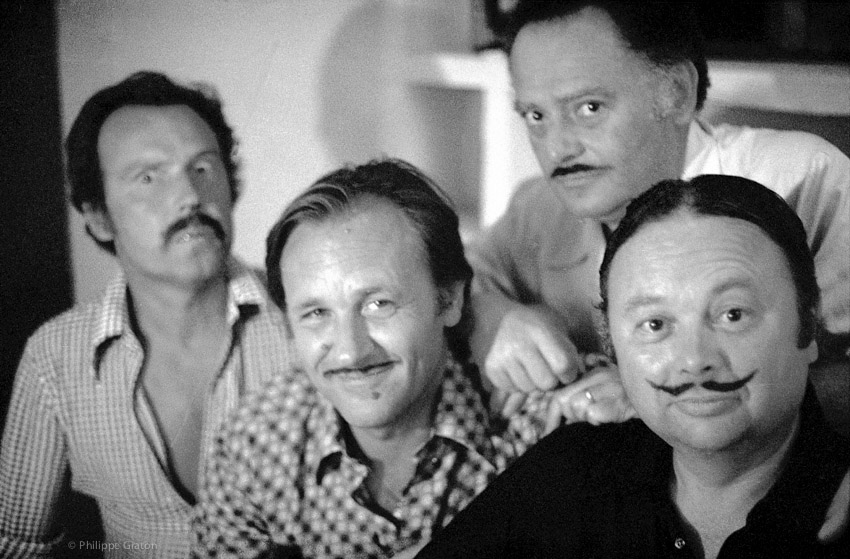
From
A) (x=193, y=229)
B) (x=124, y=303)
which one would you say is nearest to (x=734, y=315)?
→ (x=193, y=229)

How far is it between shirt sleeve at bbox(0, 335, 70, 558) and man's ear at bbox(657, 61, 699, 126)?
0.89 meters

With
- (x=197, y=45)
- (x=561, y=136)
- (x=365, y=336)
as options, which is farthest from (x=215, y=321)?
(x=561, y=136)

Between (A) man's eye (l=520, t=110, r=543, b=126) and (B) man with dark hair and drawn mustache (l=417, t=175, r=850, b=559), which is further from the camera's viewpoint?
(A) man's eye (l=520, t=110, r=543, b=126)

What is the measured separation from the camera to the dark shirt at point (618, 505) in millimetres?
742

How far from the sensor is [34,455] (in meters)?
0.99

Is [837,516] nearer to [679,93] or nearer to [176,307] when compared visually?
[679,93]

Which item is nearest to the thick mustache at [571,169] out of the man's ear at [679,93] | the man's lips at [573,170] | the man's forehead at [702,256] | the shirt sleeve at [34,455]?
the man's lips at [573,170]

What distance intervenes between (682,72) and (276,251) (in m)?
0.59

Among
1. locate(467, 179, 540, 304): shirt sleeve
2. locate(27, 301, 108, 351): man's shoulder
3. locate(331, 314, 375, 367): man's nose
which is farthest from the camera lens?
locate(467, 179, 540, 304): shirt sleeve

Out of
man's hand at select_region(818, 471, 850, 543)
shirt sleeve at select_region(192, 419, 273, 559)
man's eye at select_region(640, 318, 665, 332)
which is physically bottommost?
shirt sleeve at select_region(192, 419, 273, 559)

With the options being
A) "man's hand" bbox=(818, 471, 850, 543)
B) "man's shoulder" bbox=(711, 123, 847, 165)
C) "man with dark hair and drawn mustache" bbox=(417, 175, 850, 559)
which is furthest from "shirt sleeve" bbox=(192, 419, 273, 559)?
"man's shoulder" bbox=(711, 123, 847, 165)

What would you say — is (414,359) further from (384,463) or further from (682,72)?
(682,72)

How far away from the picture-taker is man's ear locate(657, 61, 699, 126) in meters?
0.99

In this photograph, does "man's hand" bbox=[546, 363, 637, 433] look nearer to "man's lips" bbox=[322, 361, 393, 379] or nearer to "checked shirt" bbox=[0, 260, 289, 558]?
"man's lips" bbox=[322, 361, 393, 379]
